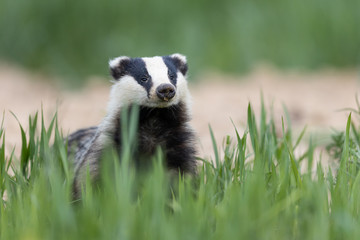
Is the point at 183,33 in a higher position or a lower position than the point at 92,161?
higher

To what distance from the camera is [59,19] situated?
27.0ft

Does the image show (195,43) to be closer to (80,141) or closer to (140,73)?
(80,141)

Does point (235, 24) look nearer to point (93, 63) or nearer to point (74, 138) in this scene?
point (93, 63)

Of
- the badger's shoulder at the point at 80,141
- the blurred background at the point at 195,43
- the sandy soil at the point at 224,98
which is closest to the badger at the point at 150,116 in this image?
the badger's shoulder at the point at 80,141

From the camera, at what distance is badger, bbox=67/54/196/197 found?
12.7 ft

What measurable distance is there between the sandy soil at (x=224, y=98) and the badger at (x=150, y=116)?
151cm

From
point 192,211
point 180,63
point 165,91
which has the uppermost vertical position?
point 180,63

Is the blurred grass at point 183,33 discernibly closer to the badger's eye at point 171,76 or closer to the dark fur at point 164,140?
the badger's eye at point 171,76

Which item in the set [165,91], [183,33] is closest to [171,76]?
[165,91]

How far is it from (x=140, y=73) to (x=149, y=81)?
13 centimetres

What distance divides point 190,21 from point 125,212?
5.87m

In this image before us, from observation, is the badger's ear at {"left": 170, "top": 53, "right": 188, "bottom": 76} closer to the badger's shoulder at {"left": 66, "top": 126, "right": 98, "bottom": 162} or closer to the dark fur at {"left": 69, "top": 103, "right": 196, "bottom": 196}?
the dark fur at {"left": 69, "top": 103, "right": 196, "bottom": 196}

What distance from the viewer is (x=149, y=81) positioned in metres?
4.05

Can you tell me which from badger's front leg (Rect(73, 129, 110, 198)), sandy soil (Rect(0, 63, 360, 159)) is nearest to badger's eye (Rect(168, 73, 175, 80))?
badger's front leg (Rect(73, 129, 110, 198))
